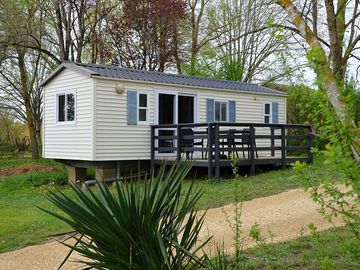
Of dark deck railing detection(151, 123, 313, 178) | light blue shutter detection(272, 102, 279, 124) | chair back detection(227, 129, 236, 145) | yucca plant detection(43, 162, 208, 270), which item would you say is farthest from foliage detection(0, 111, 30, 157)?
yucca plant detection(43, 162, 208, 270)

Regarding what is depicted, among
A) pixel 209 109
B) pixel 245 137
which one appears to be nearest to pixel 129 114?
pixel 209 109

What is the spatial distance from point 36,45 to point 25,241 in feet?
48.2

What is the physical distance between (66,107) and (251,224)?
27.8ft

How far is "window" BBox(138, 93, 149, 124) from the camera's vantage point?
13000mm

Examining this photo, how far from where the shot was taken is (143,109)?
516 inches

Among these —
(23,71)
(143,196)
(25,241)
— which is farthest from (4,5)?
(143,196)

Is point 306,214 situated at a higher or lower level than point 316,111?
lower

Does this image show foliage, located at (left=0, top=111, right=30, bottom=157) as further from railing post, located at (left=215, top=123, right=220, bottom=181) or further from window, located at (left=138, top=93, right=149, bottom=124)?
railing post, located at (left=215, top=123, right=220, bottom=181)

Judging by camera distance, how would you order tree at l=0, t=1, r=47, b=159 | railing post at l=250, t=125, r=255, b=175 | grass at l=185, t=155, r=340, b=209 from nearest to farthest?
grass at l=185, t=155, r=340, b=209, railing post at l=250, t=125, r=255, b=175, tree at l=0, t=1, r=47, b=159

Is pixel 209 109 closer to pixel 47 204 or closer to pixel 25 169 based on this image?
pixel 47 204

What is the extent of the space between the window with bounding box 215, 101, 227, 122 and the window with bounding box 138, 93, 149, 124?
101 inches

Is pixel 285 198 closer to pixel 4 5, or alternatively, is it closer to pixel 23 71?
pixel 4 5

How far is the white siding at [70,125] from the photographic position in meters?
12.2

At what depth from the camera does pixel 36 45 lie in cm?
1970
